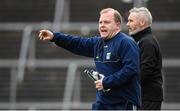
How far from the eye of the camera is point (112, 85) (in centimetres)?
688

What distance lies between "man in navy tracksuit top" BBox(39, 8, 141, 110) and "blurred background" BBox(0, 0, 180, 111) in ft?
23.7

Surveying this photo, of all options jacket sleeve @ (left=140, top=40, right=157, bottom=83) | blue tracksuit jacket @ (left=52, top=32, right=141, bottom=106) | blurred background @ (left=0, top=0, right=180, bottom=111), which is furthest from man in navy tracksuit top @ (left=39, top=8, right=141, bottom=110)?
blurred background @ (left=0, top=0, right=180, bottom=111)

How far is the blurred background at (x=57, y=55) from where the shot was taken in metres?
15.0

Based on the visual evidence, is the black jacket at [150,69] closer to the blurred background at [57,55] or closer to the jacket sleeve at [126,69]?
the jacket sleeve at [126,69]

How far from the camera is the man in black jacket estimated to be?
26.0ft

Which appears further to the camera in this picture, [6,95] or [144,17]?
[6,95]

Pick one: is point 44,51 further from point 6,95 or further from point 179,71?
point 179,71

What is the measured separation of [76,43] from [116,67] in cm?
68

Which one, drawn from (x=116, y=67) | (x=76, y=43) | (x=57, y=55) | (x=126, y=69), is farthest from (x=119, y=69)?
(x=57, y=55)

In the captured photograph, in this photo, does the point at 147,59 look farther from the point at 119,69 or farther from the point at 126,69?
the point at 126,69

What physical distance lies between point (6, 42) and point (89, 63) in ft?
7.50

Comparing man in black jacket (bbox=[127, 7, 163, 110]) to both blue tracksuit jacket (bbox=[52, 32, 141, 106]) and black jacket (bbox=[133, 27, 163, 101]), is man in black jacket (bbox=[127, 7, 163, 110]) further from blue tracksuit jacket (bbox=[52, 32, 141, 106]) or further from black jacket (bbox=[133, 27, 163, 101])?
blue tracksuit jacket (bbox=[52, 32, 141, 106])

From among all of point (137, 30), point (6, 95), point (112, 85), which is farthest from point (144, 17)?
point (6, 95)

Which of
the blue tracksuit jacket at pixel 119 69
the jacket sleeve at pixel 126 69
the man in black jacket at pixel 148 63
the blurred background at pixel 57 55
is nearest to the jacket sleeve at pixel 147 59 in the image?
the man in black jacket at pixel 148 63
